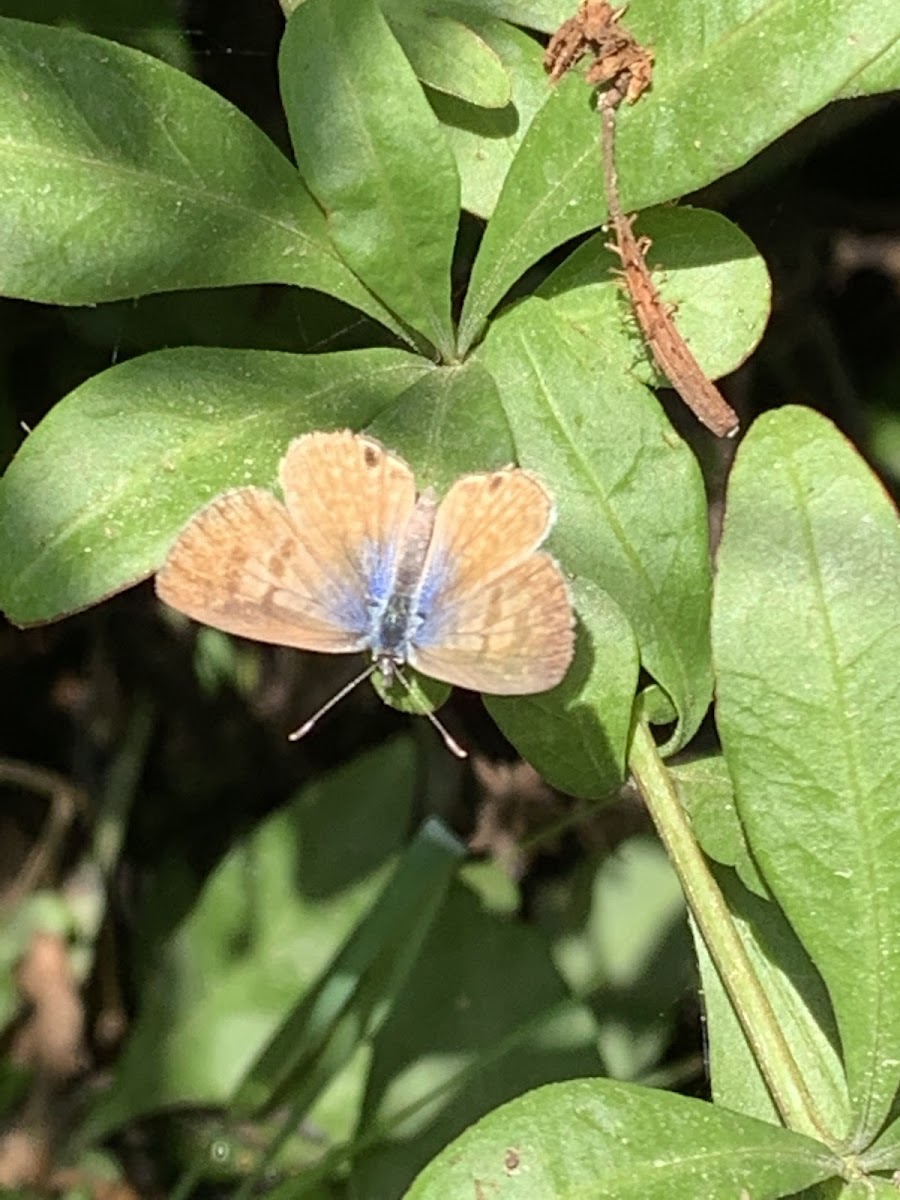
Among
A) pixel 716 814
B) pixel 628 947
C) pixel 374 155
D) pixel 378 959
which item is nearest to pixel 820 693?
pixel 716 814

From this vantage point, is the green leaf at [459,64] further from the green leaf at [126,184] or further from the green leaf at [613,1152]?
the green leaf at [613,1152]

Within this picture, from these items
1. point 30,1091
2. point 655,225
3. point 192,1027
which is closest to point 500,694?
point 655,225

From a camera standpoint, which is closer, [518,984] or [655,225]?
[655,225]

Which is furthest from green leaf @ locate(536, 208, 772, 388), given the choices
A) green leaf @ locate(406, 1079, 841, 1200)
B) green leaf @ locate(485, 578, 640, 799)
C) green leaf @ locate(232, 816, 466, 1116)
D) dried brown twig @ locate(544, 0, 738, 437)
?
green leaf @ locate(232, 816, 466, 1116)

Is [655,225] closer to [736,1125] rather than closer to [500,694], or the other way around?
[500,694]

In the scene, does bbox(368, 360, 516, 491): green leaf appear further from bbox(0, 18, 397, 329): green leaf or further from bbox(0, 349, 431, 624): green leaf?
bbox(0, 18, 397, 329): green leaf
